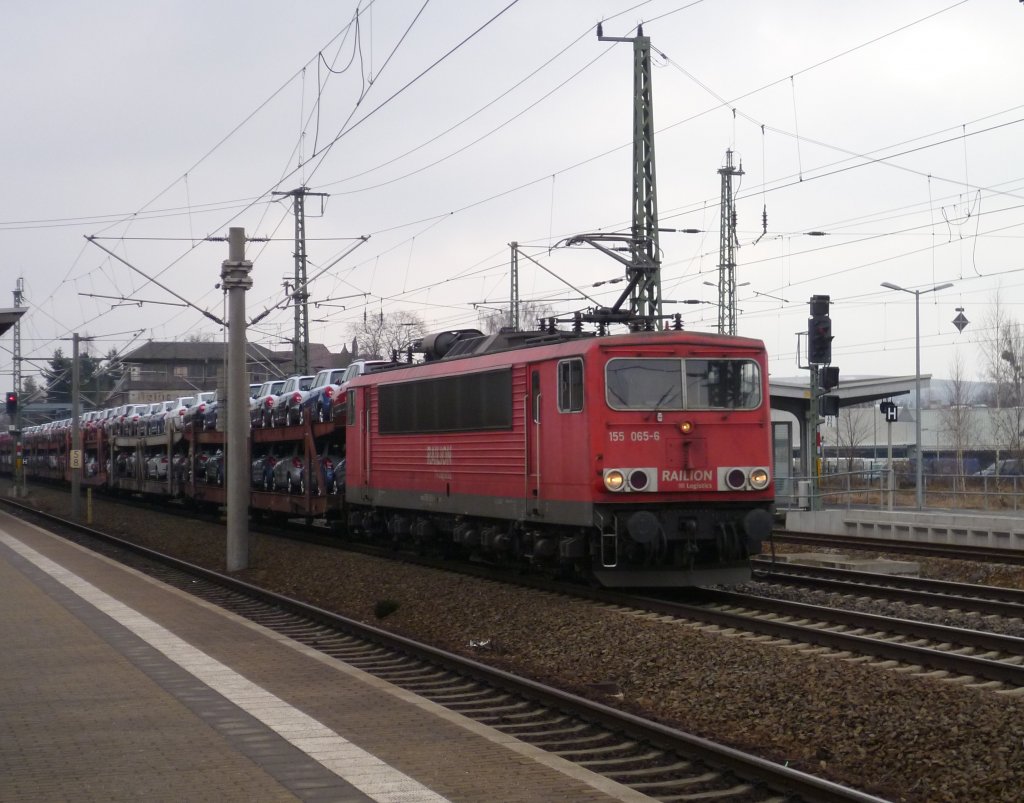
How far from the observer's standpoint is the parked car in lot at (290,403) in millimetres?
29000

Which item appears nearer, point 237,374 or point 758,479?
point 758,479

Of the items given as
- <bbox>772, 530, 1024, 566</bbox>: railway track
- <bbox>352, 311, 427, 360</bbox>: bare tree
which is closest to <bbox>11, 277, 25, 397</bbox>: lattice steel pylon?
<bbox>352, 311, 427, 360</bbox>: bare tree

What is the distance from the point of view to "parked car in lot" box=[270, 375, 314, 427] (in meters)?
29.0

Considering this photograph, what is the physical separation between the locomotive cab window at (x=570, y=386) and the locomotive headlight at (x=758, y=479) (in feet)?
7.69

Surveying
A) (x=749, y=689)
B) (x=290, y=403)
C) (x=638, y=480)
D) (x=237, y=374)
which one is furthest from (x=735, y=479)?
(x=290, y=403)

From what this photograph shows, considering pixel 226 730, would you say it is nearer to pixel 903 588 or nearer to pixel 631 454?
pixel 631 454

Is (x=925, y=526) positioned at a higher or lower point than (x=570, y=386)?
lower

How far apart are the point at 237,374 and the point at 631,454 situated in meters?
8.51

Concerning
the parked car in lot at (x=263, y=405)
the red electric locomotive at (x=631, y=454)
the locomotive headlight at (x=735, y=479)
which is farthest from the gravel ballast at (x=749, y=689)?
the parked car in lot at (x=263, y=405)

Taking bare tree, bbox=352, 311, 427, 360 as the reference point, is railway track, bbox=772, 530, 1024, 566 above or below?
below

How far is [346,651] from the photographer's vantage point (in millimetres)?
13266

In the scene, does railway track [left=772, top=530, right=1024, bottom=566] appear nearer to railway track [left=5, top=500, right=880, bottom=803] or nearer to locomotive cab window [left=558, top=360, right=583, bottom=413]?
locomotive cab window [left=558, top=360, right=583, bottom=413]

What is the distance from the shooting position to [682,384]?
15.6 metres

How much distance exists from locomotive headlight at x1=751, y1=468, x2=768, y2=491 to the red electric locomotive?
0.02 meters
